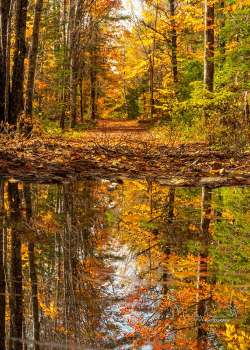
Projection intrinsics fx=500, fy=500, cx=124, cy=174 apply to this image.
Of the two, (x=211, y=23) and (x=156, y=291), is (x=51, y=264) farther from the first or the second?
(x=211, y=23)

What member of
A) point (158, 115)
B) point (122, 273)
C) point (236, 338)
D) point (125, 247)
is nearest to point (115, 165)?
point (125, 247)

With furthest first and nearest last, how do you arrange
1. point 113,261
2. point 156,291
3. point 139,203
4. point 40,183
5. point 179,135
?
point 179,135 → point 40,183 → point 139,203 → point 113,261 → point 156,291

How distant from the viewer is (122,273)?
8.92 feet

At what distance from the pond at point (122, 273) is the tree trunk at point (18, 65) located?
6.37 metres

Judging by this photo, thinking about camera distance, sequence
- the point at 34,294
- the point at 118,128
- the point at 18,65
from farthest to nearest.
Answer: the point at 118,128 → the point at 18,65 → the point at 34,294

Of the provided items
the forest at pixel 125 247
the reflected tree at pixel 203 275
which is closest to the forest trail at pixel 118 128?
the forest at pixel 125 247

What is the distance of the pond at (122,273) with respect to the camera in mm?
1893

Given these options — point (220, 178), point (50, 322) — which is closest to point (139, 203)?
point (220, 178)

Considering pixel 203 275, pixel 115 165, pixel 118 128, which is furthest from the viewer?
pixel 118 128

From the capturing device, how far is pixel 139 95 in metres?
46.2

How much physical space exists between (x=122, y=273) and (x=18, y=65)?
9.43m

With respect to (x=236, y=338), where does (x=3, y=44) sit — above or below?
above

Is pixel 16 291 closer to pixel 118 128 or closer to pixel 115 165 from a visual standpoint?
pixel 115 165

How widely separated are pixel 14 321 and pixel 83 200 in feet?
9.64
